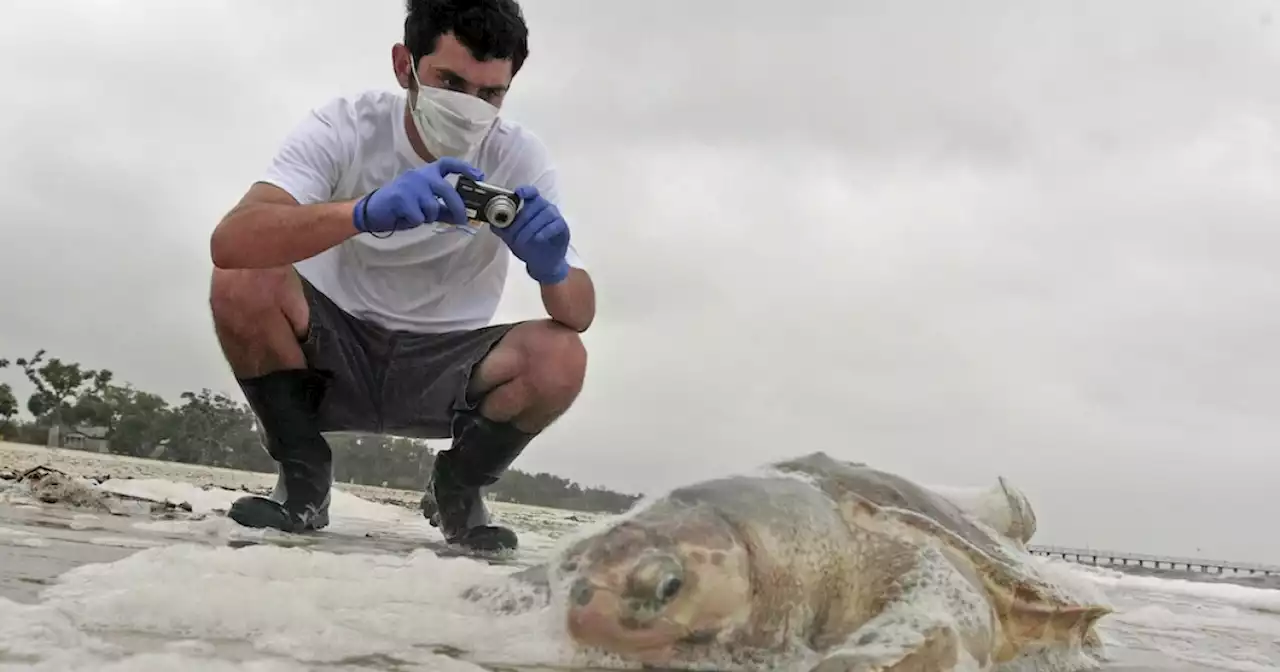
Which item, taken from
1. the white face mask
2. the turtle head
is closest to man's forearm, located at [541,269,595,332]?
the white face mask

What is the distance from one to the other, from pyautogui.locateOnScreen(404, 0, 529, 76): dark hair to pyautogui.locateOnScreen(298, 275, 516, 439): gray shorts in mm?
1067

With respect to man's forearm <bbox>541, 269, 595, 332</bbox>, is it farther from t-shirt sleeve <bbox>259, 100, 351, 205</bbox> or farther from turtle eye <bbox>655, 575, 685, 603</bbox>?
turtle eye <bbox>655, 575, 685, 603</bbox>

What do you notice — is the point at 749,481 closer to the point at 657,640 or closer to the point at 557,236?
the point at 657,640

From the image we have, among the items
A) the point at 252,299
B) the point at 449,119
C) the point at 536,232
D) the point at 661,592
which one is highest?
the point at 449,119

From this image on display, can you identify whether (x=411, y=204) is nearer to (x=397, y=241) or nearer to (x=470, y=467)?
(x=397, y=241)

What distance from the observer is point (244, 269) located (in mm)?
3221

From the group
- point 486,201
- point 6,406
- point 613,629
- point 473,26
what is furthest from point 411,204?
point 6,406

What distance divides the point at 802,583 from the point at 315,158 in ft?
7.98

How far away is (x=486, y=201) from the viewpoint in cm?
286

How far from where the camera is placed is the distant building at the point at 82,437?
35750 millimetres

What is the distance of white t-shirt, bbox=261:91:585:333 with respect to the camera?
333 cm

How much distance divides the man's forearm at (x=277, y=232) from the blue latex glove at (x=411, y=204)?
0.34 ft

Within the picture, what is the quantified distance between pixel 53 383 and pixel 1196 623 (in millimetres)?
45060

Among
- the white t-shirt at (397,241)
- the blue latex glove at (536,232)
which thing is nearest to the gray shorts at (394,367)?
the white t-shirt at (397,241)
